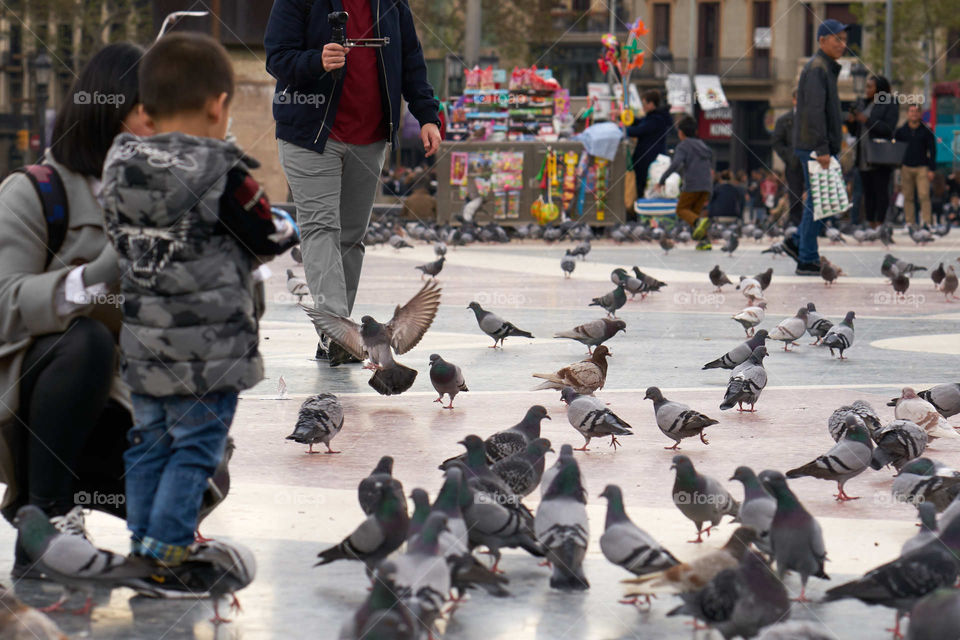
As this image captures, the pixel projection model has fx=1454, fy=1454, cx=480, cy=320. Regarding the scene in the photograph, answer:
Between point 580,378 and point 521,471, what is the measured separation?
7.02 ft

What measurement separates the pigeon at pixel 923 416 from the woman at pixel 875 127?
14.8m

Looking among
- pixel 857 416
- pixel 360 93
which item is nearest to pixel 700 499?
pixel 857 416

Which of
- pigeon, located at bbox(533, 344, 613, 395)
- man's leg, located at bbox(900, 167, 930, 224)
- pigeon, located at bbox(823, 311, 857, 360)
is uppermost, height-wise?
pigeon, located at bbox(533, 344, 613, 395)

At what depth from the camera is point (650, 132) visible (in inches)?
848

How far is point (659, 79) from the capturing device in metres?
61.9

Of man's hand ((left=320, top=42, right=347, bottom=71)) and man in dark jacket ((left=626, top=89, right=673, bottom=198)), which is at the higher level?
man's hand ((left=320, top=42, right=347, bottom=71))

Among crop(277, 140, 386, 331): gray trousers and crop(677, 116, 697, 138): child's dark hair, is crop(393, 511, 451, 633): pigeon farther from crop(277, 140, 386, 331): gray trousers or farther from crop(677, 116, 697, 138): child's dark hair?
crop(677, 116, 697, 138): child's dark hair

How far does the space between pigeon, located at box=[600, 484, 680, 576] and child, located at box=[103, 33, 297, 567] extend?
942mm

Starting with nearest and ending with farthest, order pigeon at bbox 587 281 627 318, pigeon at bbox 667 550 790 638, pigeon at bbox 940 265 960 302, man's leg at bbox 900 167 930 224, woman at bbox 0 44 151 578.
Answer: pigeon at bbox 667 550 790 638 → woman at bbox 0 44 151 578 → pigeon at bbox 587 281 627 318 → pigeon at bbox 940 265 960 302 → man's leg at bbox 900 167 930 224

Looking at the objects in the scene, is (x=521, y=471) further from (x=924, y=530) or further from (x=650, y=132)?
(x=650, y=132)

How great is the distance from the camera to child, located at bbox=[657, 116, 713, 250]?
63.9 feet

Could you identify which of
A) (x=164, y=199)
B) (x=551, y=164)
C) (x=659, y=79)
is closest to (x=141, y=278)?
(x=164, y=199)

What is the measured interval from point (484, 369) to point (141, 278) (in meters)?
4.19

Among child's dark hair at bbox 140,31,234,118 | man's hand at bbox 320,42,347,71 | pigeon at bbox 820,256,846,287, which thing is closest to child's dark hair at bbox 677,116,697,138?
pigeon at bbox 820,256,846,287
